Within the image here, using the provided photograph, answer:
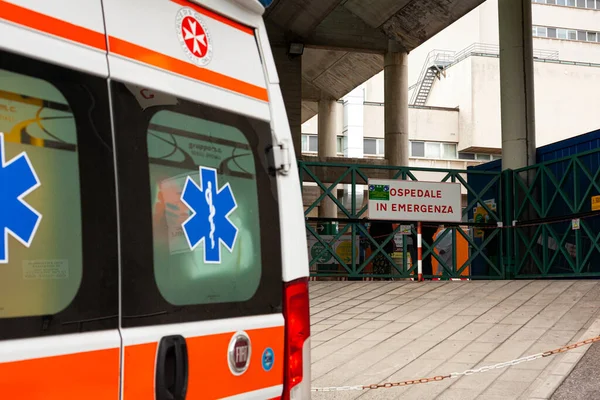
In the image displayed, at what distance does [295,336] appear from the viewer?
3.12 m

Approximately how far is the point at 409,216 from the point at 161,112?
1145 cm

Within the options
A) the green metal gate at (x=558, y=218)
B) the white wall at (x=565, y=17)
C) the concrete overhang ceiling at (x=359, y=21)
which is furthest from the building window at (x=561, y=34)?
the green metal gate at (x=558, y=218)

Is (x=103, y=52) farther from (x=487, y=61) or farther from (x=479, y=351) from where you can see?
(x=487, y=61)

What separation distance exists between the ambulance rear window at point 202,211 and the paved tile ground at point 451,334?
347 centimetres

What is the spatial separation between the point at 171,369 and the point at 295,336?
71 cm

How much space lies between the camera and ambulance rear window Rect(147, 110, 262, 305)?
259cm

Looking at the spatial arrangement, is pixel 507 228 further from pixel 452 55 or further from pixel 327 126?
pixel 452 55

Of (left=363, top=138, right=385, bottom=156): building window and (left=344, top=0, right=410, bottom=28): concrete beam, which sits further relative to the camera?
(left=363, top=138, right=385, bottom=156): building window

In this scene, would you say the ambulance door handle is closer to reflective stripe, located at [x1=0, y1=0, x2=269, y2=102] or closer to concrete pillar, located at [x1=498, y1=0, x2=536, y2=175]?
reflective stripe, located at [x1=0, y1=0, x2=269, y2=102]

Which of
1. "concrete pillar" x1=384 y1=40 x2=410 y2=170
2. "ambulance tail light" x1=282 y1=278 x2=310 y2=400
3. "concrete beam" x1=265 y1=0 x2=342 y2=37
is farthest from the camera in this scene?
"concrete pillar" x1=384 y1=40 x2=410 y2=170

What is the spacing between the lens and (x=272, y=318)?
3031mm

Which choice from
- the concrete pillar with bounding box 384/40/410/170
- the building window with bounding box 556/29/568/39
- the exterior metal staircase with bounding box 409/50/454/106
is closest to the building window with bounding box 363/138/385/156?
the exterior metal staircase with bounding box 409/50/454/106

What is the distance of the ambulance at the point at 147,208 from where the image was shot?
85.0 inches

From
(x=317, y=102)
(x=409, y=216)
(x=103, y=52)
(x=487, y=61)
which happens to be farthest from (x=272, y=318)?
(x=487, y=61)
